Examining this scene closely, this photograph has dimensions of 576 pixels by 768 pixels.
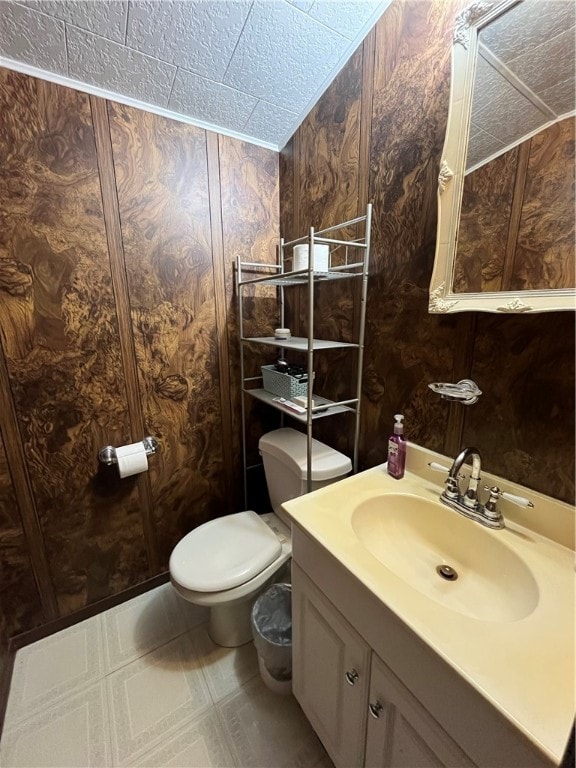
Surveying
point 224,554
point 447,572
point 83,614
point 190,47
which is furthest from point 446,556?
point 190,47

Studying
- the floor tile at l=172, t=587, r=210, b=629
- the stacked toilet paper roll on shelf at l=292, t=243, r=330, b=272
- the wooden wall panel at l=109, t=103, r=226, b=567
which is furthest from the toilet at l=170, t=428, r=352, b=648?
the stacked toilet paper roll on shelf at l=292, t=243, r=330, b=272

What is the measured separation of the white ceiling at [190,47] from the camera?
960 millimetres

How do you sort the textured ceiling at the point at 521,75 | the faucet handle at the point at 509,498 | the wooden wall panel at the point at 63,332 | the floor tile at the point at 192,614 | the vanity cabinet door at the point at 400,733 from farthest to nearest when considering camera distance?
the floor tile at the point at 192,614 → the wooden wall panel at the point at 63,332 → the faucet handle at the point at 509,498 → the textured ceiling at the point at 521,75 → the vanity cabinet door at the point at 400,733

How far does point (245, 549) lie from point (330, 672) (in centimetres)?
54

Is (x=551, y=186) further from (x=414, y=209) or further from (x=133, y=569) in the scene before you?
(x=133, y=569)

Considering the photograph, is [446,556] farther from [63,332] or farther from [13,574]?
[13,574]

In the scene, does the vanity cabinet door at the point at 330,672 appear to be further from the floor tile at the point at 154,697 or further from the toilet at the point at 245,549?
the floor tile at the point at 154,697

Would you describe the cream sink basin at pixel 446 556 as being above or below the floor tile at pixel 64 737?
above

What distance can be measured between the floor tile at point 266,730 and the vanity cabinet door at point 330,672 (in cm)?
17

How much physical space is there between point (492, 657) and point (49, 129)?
193 cm

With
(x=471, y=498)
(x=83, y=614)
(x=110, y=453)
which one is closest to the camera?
(x=471, y=498)

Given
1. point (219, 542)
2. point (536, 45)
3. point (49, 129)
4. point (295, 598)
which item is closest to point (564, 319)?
point (536, 45)

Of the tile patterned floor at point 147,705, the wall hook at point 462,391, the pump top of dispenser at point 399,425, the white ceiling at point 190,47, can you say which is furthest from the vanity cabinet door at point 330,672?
the white ceiling at point 190,47

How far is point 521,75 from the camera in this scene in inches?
29.6
